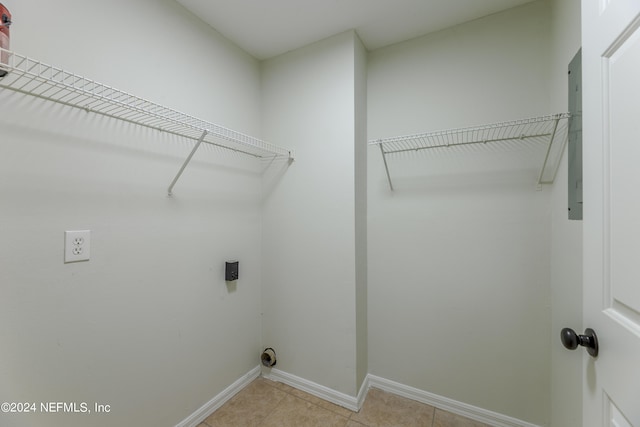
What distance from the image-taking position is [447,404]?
1.64m

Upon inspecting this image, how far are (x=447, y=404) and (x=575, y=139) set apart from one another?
1.66 m

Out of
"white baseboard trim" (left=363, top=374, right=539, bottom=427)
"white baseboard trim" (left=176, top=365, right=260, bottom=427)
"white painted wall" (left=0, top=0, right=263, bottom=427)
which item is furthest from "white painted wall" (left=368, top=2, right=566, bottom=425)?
"white painted wall" (left=0, top=0, right=263, bottom=427)

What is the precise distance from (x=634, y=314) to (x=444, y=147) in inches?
50.1

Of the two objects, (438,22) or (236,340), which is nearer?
(438,22)

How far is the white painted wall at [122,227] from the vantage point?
946 millimetres

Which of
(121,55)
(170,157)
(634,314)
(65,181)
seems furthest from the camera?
(170,157)

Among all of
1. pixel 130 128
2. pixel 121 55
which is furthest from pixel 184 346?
pixel 121 55

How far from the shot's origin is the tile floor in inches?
60.3

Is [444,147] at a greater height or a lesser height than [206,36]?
lesser

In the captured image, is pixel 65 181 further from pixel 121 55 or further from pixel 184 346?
pixel 184 346

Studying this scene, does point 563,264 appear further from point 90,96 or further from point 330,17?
point 90,96

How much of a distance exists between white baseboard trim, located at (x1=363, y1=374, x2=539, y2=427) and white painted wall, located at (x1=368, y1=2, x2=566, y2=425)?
0.04 m

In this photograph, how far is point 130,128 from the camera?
1.25m

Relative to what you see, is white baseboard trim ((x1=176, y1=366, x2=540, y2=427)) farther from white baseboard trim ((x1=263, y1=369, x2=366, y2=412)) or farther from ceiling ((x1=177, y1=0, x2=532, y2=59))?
ceiling ((x1=177, y1=0, x2=532, y2=59))
